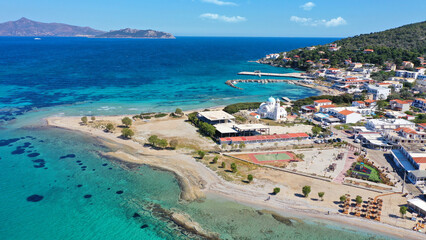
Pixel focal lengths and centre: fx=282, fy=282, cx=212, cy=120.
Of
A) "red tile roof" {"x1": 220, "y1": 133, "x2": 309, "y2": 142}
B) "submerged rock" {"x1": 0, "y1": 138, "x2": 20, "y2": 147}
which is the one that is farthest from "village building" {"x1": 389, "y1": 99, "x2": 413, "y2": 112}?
"submerged rock" {"x1": 0, "y1": 138, "x2": 20, "y2": 147}

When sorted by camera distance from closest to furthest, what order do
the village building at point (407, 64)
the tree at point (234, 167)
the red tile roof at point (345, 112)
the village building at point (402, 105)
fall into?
the tree at point (234, 167), the red tile roof at point (345, 112), the village building at point (402, 105), the village building at point (407, 64)

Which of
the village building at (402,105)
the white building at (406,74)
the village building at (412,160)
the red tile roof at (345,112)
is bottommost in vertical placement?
the village building at (412,160)

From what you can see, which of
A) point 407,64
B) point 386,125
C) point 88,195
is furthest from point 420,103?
point 88,195

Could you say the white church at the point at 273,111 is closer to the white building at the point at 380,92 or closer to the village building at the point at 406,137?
the village building at the point at 406,137

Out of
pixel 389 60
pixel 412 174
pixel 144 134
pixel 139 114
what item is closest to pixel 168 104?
pixel 139 114

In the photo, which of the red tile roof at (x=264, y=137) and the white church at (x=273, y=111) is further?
the white church at (x=273, y=111)

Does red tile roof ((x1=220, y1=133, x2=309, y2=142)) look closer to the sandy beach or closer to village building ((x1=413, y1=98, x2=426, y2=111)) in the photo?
the sandy beach

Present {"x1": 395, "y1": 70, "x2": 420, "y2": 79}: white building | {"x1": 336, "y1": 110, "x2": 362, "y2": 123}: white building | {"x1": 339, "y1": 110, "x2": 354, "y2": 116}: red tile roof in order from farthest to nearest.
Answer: {"x1": 395, "y1": 70, "x2": 420, "y2": 79}: white building
{"x1": 339, "y1": 110, "x2": 354, "y2": 116}: red tile roof
{"x1": 336, "y1": 110, "x2": 362, "y2": 123}: white building

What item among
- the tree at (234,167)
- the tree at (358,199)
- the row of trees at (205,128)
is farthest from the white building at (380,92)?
the tree at (234,167)
